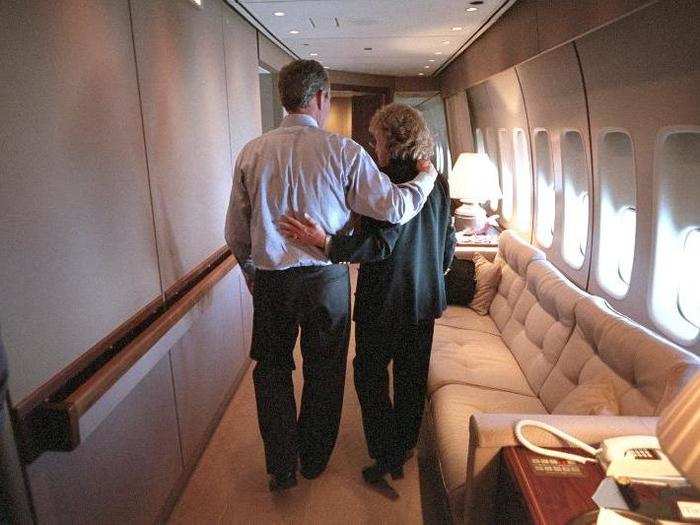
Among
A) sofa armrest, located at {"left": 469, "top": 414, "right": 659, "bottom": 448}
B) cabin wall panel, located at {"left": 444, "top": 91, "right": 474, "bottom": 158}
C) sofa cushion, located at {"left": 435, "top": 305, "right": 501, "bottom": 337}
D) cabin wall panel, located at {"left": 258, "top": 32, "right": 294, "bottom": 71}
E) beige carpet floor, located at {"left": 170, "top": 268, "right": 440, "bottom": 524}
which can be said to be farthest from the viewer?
cabin wall panel, located at {"left": 444, "top": 91, "right": 474, "bottom": 158}

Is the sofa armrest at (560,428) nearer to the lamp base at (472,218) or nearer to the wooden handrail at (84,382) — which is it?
the wooden handrail at (84,382)

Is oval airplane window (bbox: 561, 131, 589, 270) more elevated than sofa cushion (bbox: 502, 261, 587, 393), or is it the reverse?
oval airplane window (bbox: 561, 131, 589, 270)

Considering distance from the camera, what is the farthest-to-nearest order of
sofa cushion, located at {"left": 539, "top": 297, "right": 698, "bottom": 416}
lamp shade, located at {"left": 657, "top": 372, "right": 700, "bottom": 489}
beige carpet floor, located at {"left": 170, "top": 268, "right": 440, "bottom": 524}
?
1. beige carpet floor, located at {"left": 170, "top": 268, "right": 440, "bottom": 524}
2. sofa cushion, located at {"left": 539, "top": 297, "right": 698, "bottom": 416}
3. lamp shade, located at {"left": 657, "top": 372, "right": 700, "bottom": 489}

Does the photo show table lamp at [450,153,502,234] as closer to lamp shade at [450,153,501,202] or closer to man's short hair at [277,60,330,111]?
lamp shade at [450,153,501,202]

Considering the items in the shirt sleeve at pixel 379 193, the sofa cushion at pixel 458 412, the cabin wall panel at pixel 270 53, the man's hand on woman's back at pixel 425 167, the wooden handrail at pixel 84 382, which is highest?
the cabin wall panel at pixel 270 53

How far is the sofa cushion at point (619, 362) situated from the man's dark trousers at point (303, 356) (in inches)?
44.8

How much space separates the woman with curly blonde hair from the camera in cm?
211

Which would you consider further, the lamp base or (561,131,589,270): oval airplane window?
the lamp base

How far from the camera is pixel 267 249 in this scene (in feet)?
6.97

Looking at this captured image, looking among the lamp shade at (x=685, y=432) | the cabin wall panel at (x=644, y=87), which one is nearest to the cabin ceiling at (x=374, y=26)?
the cabin wall panel at (x=644, y=87)

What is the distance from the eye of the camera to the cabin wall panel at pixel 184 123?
2.31 metres

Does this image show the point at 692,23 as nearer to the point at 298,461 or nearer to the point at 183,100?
the point at 183,100

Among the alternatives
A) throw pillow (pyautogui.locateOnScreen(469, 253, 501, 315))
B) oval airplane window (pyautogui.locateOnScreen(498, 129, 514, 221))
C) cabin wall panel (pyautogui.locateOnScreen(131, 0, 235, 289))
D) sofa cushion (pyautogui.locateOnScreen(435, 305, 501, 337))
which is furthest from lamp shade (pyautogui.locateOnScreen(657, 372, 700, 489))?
oval airplane window (pyautogui.locateOnScreen(498, 129, 514, 221))

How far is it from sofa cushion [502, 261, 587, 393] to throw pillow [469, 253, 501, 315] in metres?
0.42
